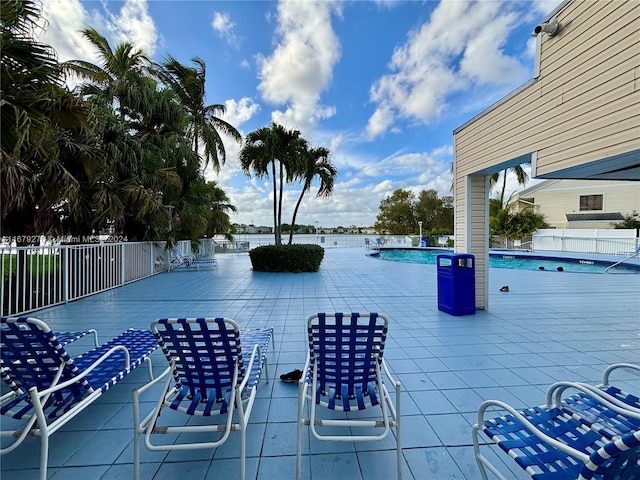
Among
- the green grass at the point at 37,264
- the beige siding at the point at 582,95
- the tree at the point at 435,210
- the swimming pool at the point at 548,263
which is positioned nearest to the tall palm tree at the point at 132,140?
the green grass at the point at 37,264

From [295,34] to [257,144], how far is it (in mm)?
3379

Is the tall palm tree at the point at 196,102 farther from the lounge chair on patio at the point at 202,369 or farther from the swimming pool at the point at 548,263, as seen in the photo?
the lounge chair on patio at the point at 202,369

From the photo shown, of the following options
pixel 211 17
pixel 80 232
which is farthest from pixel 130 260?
pixel 211 17

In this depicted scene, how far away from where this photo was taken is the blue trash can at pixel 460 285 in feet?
16.2

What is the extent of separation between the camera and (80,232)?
6.73 m

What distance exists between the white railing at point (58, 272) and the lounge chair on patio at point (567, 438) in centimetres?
598

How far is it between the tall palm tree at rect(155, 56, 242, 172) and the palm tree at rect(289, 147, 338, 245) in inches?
224

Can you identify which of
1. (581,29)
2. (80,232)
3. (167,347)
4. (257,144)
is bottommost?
(167,347)

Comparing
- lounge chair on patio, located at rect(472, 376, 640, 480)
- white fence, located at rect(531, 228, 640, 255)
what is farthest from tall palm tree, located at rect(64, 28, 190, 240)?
white fence, located at rect(531, 228, 640, 255)

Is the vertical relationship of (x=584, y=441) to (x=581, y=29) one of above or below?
below

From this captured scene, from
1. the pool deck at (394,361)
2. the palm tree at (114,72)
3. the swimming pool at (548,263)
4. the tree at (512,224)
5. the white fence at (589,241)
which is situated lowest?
the pool deck at (394,361)

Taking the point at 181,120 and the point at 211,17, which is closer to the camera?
the point at 211,17

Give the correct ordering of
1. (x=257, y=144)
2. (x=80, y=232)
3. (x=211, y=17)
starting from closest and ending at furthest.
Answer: (x=80, y=232), (x=211, y=17), (x=257, y=144)

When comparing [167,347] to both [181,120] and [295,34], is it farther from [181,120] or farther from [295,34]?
[181,120]
